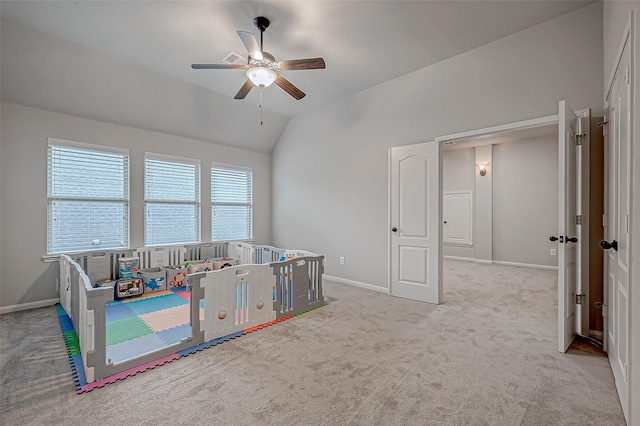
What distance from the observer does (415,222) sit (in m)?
3.93

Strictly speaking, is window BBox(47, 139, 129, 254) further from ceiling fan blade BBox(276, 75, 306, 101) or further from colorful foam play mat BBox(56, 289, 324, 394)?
ceiling fan blade BBox(276, 75, 306, 101)

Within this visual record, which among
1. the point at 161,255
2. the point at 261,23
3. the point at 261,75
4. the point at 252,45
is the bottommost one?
the point at 161,255

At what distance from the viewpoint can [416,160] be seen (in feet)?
12.9

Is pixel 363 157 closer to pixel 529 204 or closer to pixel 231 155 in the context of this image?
pixel 231 155

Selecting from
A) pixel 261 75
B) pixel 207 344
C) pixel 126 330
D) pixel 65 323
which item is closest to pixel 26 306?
pixel 65 323

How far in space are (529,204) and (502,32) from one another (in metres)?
4.33

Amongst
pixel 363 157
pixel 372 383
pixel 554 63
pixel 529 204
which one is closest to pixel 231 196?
pixel 363 157

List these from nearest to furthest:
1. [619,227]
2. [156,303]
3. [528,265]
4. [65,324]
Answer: [619,227]
[65,324]
[156,303]
[528,265]

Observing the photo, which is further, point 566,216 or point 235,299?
point 235,299

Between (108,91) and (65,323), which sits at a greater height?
(108,91)

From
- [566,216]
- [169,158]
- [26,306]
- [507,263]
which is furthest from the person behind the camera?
[507,263]

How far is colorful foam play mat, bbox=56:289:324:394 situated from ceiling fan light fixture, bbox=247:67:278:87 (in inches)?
95.1

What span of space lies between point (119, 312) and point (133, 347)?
111 centimetres

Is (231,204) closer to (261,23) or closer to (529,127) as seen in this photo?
(261,23)
